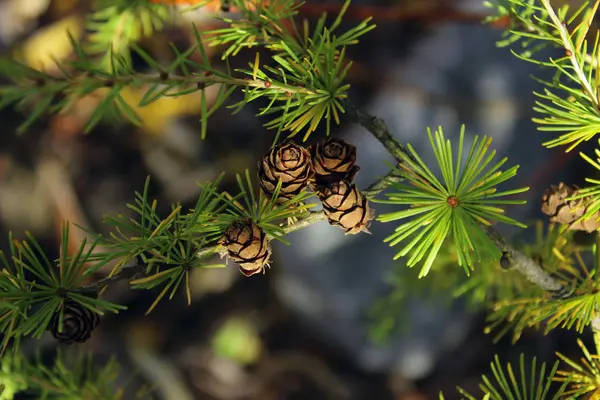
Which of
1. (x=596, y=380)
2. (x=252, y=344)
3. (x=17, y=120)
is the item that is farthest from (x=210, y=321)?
(x=596, y=380)

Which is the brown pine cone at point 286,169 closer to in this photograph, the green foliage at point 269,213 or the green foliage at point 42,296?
the green foliage at point 269,213

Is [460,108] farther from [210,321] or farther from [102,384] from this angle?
[102,384]

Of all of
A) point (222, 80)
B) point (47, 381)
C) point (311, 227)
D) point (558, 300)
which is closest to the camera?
point (222, 80)

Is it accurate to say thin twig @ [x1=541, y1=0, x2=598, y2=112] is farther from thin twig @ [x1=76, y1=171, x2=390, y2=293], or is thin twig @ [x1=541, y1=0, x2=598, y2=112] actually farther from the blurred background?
the blurred background

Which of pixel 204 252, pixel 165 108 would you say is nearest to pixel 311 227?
pixel 165 108

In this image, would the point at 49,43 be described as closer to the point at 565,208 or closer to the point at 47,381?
the point at 47,381

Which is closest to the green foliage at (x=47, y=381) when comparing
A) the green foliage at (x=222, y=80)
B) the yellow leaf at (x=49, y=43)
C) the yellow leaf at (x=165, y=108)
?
the green foliage at (x=222, y=80)
